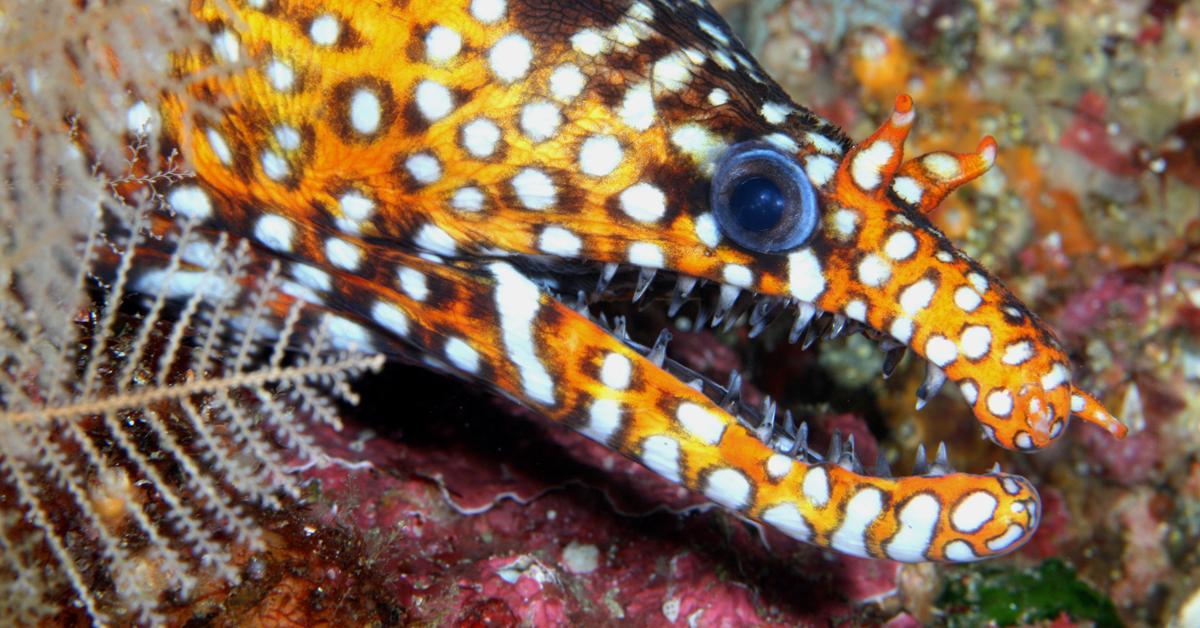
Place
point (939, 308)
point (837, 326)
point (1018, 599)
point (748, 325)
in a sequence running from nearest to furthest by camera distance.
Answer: point (939, 308) → point (837, 326) → point (748, 325) → point (1018, 599)

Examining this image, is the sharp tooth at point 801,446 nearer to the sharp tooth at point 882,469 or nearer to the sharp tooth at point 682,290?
the sharp tooth at point 882,469

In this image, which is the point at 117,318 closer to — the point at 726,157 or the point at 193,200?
the point at 193,200

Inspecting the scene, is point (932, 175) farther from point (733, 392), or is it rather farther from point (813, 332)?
point (733, 392)

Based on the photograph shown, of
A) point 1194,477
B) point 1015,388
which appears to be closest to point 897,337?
point 1015,388

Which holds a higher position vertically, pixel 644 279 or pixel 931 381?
pixel 931 381

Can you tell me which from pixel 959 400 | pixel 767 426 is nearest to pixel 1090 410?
pixel 767 426

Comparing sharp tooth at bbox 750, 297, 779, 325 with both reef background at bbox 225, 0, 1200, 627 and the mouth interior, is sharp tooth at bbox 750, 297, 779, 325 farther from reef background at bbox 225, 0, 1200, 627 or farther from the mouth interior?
reef background at bbox 225, 0, 1200, 627

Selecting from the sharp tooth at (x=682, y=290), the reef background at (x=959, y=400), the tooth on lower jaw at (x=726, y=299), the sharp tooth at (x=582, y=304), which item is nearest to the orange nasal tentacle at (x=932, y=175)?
the tooth on lower jaw at (x=726, y=299)
